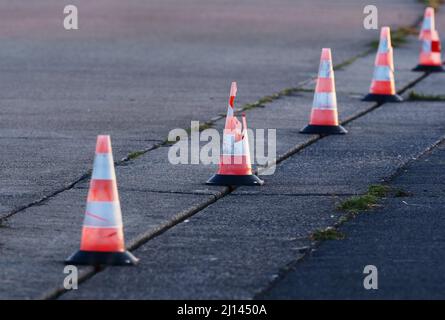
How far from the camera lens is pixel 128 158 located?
35.3 ft

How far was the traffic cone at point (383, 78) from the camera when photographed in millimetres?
14758

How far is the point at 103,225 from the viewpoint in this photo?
723 centimetres

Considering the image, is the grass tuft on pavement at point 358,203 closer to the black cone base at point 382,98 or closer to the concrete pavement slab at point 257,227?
the concrete pavement slab at point 257,227

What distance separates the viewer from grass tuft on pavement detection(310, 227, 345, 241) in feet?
26.0

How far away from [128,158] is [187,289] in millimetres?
4141

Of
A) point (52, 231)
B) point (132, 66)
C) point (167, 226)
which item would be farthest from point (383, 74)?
point (52, 231)

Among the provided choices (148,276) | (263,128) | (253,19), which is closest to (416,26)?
(253,19)

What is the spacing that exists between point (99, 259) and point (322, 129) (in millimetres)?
5354

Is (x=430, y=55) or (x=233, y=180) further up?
(x=430, y=55)

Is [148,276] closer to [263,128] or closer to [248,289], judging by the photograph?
[248,289]

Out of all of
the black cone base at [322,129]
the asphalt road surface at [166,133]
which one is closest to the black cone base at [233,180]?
the asphalt road surface at [166,133]

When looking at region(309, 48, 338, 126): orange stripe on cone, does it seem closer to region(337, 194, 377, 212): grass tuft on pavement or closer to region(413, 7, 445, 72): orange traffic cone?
region(337, 194, 377, 212): grass tuft on pavement

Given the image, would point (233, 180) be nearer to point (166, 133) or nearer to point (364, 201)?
point (364, 201)

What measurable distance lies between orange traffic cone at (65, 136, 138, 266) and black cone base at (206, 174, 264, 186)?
223cm
